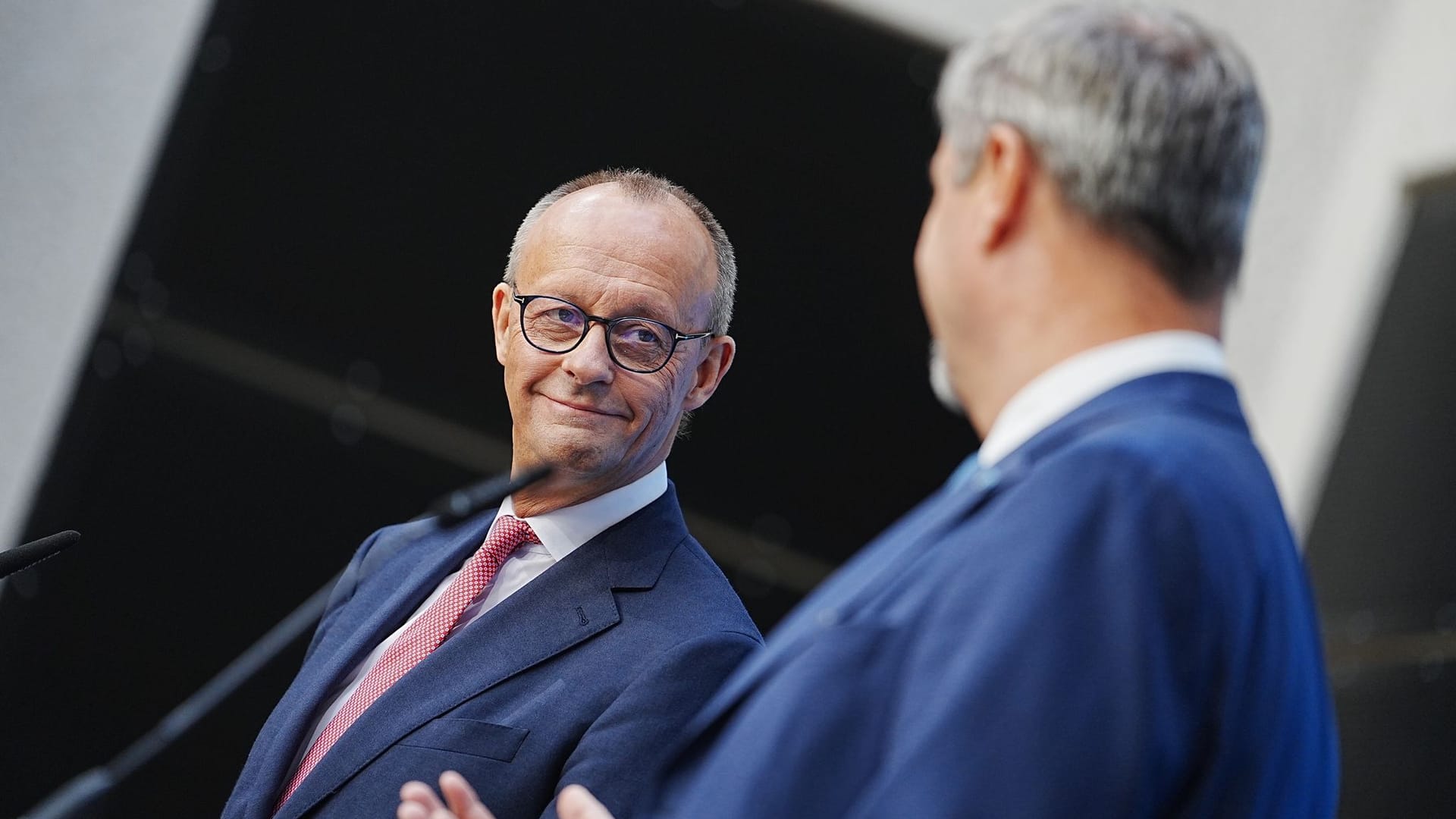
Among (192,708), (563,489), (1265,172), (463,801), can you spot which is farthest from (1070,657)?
(1265,172)

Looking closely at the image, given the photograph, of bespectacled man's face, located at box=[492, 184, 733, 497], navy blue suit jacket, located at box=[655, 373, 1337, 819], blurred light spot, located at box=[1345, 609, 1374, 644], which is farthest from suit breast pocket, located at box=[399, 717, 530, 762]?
blurred light spot, located at box=[1345, 609, 1374, 644]

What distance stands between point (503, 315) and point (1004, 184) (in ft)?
2.26

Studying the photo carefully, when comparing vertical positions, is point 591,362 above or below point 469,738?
above

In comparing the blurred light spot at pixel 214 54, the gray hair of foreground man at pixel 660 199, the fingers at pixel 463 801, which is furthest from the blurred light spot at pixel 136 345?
the fingers at pixel 463 801

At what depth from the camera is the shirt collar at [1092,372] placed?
2.63 feet

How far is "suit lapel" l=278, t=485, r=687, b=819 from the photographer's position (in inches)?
46.2

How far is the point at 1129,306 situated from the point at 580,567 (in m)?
0.60

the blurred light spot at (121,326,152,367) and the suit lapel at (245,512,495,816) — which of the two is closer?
the suit lapel at (245,512,495,816)

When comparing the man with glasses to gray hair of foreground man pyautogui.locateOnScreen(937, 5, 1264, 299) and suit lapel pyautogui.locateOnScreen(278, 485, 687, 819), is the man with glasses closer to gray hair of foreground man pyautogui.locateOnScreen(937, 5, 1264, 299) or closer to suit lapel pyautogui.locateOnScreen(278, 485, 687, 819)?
suit lapel pyautogui.locateOnScreen(278, 485, 687, 819)

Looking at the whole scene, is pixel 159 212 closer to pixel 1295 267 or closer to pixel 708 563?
pixel 708 563

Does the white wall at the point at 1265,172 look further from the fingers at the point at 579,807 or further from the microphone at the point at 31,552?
the fingers at the point at 579,807

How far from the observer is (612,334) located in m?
1.28

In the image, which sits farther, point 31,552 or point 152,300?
point 152,300

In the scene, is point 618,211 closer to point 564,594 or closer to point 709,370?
point 709,370
